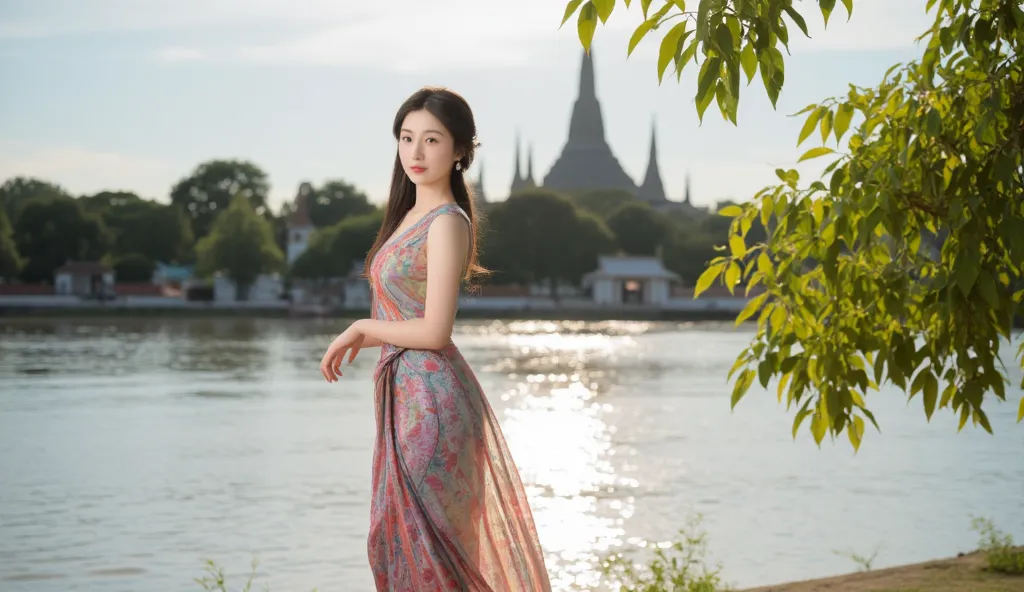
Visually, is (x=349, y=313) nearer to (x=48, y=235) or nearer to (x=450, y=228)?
(x=48, y=235)

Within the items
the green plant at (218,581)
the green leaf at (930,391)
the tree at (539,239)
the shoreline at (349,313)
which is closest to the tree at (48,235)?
the shoreline at (349,313)

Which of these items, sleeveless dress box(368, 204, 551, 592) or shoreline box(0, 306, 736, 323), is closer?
sleeveless dress box(368, 204, 551, 592)

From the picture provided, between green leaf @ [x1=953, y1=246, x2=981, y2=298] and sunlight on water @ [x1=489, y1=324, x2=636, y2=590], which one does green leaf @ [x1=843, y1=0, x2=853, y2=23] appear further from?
sunlight on water @ [x1=489, y1=324, x2=636, y2=590]

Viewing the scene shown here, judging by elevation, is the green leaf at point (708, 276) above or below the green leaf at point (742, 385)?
above

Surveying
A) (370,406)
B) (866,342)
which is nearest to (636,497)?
(866,342)

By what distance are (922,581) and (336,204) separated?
79624 millimetres

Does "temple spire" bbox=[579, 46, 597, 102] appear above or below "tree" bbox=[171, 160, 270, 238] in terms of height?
above

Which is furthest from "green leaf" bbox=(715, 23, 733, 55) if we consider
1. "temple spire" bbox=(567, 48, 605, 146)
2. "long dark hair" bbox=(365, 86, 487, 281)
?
"temple spire" bbox=(567, 48, 605, 146)

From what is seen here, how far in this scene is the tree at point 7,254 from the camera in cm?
6244

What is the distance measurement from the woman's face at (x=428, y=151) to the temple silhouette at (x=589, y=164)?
111810 mm

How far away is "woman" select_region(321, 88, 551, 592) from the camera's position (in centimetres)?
255

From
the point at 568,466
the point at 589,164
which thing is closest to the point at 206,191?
the point at 589,164

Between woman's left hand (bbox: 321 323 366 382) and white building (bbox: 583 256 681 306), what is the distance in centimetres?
6614

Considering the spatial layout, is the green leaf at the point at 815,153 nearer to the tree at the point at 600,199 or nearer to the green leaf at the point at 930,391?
the green leaf at the point at 930,391
